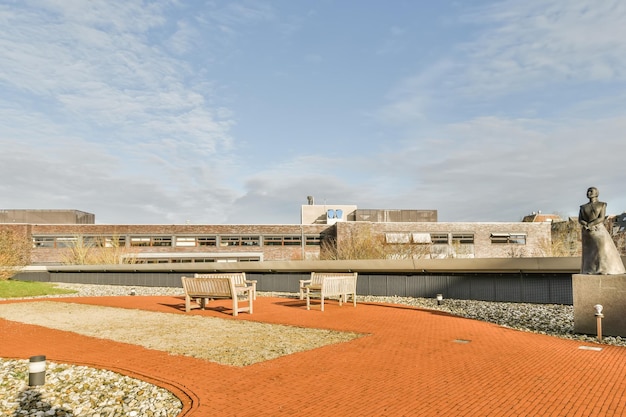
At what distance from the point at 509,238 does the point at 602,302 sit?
51.9 metres

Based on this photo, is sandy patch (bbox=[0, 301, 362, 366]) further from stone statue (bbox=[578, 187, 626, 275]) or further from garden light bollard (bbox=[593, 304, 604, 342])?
stone statue (bbox=[578, 187, 626, 275])

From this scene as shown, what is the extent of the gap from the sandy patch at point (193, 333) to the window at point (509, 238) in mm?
50662

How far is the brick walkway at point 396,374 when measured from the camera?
201 inches

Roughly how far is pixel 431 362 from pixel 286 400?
2.63 metres

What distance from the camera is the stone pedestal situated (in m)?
9.30

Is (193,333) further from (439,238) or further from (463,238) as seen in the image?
(463,238)

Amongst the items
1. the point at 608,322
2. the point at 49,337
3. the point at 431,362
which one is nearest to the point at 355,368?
the point at 431,362

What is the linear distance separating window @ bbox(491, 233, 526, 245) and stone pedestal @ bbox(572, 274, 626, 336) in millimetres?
50616

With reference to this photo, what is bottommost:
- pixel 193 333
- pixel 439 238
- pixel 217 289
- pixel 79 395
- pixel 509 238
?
pixel 193 333

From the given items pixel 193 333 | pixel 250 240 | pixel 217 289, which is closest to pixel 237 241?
pixel 250 240

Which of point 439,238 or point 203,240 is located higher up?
point 203,240

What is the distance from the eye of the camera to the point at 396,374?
6.43 m

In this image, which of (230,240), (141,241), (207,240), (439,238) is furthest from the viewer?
(230,240)

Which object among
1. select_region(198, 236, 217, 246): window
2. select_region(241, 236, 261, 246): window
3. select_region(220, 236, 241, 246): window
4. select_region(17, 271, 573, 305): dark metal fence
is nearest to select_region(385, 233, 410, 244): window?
select_region(17, 271, 573, 305): dark metal fence
